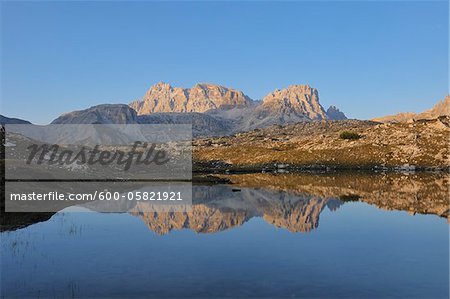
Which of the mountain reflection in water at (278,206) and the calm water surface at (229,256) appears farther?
the mountain reflection in water at (278,206)

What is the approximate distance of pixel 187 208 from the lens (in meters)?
71.3

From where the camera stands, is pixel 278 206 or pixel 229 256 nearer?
pixel 229 256

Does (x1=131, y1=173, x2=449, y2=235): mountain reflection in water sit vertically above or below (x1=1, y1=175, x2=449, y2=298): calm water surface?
above

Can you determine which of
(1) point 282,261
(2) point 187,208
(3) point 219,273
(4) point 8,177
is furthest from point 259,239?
(4) point 8,177

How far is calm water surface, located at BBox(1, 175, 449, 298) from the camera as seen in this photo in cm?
2681

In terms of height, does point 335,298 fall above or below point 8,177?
below

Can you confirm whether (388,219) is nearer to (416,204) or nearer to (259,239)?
(416,204)

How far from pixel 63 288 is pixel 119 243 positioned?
14867mm

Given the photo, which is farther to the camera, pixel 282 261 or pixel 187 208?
pixel 187 208

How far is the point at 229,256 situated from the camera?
36344 mm

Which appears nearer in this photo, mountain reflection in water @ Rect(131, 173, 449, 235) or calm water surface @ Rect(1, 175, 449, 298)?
calm water surface @ Rect(1, 175, 449, 298)

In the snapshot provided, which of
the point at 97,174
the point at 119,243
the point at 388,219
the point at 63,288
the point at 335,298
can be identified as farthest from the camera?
the point at 97,174

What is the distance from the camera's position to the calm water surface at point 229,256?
26812 millimetres

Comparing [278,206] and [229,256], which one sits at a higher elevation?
[278,206]
